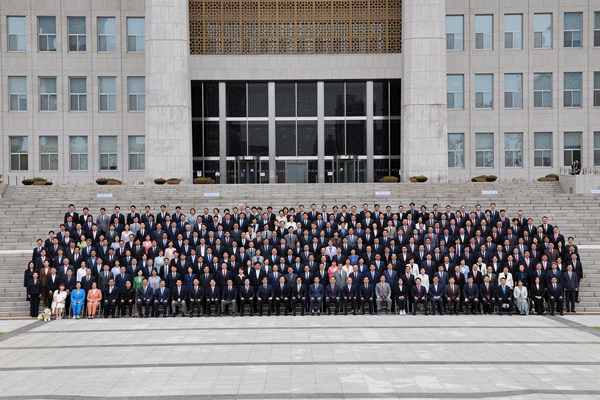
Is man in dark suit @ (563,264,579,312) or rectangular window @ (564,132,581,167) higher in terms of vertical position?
rectangular window @ (564,132,581,167)

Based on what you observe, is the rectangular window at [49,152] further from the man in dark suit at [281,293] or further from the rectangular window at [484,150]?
the man in dark suit at [281,293]

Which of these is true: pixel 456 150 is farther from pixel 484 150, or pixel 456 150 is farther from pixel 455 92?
pixel 455 92

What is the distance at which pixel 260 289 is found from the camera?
1822 centimetres

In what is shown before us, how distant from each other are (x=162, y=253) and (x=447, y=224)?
962 centimetres

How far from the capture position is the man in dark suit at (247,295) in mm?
18203

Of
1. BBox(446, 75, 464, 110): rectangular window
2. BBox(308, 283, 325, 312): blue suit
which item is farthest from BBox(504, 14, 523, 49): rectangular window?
BBox(308, 283, 325, 312): blue suit

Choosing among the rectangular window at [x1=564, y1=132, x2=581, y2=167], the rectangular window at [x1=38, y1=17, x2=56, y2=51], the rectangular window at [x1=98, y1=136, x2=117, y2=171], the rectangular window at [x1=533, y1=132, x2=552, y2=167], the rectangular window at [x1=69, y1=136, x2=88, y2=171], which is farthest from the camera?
the rectangular window at [x1=98, y1=136, x2=117, y2=171]

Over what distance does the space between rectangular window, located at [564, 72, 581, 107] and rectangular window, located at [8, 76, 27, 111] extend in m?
37.4

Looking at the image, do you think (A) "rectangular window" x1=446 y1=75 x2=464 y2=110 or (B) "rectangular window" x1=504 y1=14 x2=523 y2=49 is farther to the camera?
(A) "rectangular window" x1=446 y1=75 x2=464 y2=110

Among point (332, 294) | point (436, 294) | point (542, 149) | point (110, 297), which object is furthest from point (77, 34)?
point (436, 294)

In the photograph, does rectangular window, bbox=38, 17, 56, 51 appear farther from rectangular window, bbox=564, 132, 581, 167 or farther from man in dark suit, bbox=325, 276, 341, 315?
rectangular window, bbox=564, 132, 581, 167

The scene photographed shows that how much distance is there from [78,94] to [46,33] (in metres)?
4.61

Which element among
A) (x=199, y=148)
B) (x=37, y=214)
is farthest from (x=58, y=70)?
(x=37, y=214)

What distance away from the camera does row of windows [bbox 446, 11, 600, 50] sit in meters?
42.0
